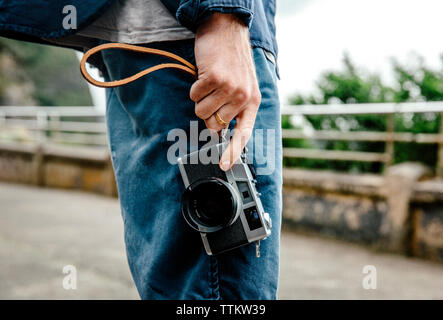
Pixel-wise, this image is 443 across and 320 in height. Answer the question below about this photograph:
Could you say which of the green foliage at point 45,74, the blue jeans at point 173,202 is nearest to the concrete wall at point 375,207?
the blue jeans at point 173,202

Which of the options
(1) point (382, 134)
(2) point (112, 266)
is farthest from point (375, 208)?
(2) point (112, 266)

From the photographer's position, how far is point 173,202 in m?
0.83

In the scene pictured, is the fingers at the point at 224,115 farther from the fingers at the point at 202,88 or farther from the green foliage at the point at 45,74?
the green foliage at the point at 45,74

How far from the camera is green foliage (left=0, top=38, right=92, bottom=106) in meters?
22.2

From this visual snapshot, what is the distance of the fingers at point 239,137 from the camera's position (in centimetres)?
77

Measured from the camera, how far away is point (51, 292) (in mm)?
2410

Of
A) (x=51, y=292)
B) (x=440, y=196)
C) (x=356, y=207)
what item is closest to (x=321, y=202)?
(x=356, y=207)

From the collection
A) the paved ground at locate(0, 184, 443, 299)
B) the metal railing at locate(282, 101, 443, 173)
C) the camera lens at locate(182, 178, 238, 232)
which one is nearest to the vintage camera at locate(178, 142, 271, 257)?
the camera lens at locate(182, 178, 238, 232)

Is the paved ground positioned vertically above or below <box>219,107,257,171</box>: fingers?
below

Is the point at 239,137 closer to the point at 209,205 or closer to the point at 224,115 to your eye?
the point at 224,115

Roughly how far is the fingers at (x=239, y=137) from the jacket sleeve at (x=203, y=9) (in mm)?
175

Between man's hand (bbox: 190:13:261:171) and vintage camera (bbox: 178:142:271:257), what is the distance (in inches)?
1.7

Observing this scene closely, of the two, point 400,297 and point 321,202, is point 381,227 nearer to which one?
point 321,202

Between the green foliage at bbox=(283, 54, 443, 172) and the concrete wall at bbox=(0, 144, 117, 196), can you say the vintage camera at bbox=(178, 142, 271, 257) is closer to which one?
the green foliage at bbox=(283, 54, 443, 172)
